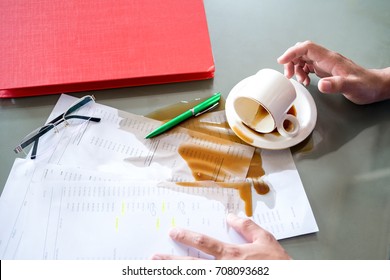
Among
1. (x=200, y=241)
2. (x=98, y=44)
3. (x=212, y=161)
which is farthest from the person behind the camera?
(x=98, y=44)

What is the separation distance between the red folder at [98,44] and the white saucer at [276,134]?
11 centimetres

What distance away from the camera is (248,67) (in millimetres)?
750

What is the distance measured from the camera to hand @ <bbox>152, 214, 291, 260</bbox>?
524 mm

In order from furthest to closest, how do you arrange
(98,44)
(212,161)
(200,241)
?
(98,44) < (212,161) < (200,241)

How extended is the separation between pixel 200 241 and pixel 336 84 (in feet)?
1.28

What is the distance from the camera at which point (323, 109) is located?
70cm

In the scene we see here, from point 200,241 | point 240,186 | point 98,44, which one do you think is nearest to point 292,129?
point 240,186

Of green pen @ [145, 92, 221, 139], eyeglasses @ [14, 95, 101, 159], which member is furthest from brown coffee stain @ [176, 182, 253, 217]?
eyeglasses @ [14, 95, 101, 159]

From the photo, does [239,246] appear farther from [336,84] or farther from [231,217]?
[336,84]

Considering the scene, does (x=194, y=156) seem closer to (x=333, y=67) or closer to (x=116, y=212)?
(x=116, y=212)

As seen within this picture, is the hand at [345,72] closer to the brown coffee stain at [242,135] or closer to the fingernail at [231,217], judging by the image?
the brown coffee stain at [242,135]

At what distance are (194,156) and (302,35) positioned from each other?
0.40 meters
